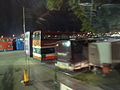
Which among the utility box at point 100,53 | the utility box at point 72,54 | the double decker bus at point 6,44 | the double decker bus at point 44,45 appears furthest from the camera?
the double decker bus at point 6,44

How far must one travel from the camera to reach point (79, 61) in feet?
22.7

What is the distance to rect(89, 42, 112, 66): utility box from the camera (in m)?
5.80

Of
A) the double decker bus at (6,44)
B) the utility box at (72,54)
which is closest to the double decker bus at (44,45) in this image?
the utility box at (72,54)

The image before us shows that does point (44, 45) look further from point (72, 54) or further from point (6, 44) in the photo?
point (6, 44)

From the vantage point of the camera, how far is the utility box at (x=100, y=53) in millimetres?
5805

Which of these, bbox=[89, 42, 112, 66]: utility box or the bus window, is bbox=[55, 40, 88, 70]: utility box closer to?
bbox=[89, 42, 112, 66]: utility box

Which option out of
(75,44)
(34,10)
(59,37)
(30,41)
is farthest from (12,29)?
(75,44)

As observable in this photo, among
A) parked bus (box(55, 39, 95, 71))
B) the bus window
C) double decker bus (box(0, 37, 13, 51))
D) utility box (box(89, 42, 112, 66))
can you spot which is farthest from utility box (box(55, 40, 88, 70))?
double decker bus (box(0, 37, 13, 51))

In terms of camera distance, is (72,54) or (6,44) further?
(6,44)

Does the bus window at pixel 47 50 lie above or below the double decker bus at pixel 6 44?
below

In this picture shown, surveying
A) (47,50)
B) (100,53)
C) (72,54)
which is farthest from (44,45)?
(100,53)

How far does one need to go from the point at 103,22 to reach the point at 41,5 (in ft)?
45.8

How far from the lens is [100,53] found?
6.00m

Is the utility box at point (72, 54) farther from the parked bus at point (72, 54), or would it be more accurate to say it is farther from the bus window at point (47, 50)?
the bus window at point (47, 50)
